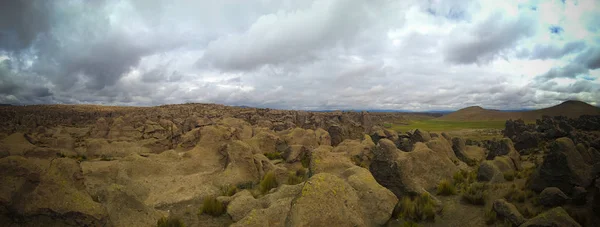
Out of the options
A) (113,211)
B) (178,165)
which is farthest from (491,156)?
(113,211)

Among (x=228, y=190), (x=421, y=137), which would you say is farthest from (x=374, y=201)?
(x=421, y=137)

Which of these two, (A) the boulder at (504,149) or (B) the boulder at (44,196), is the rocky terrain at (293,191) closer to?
(B) the boulder at (44,196)

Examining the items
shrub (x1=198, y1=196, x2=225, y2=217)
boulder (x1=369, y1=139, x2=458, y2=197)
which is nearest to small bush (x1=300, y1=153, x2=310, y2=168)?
boulder (x1=369, y1=139, x2=458, y2=197)

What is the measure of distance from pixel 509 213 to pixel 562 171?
173 inches

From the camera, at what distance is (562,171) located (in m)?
8.92

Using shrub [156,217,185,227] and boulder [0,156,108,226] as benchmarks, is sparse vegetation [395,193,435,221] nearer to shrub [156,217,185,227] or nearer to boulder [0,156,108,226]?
shrub [156,217,185,227]

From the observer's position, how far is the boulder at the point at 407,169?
959 cm

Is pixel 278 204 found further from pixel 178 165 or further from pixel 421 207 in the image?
pixel 178 165

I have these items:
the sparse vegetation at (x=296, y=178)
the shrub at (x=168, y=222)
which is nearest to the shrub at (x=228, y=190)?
the sparse vegetation at (x=296, y=178)

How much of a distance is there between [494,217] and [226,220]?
8183 mm

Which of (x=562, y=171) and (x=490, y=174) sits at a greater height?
(x=562, y=171)

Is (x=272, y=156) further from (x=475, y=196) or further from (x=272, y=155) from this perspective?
(x=475, y=196)

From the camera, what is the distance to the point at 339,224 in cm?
577

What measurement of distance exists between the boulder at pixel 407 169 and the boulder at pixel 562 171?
131 inches
